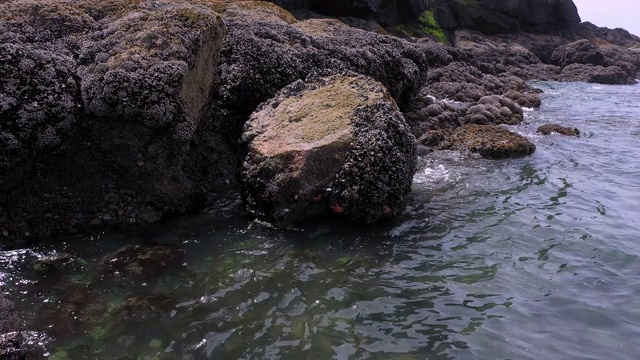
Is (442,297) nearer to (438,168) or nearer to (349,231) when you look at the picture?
(349,231)

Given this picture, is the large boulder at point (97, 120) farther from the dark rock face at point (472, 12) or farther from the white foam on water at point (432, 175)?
the dark rock face at point (472, 12)

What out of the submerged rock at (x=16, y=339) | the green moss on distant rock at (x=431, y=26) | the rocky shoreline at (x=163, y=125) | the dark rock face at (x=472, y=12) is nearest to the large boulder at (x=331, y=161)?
the rocky shoreline at (x=163, y=125)

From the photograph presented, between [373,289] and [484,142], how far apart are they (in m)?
8.54

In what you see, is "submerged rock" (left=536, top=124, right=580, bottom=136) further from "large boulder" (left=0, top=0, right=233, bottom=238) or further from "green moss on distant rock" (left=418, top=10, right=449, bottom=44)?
"green moss on distant rock" (left=418, top=10, right=449, bottom=44)

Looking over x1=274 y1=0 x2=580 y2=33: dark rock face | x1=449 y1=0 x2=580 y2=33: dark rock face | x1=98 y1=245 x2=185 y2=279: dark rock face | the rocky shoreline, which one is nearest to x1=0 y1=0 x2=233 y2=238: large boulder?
the rocky shoreline

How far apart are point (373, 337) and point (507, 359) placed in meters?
1.47

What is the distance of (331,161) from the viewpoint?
28.6 ft

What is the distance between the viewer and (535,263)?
7.72m

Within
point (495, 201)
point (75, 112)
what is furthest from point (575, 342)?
point (75, 112)

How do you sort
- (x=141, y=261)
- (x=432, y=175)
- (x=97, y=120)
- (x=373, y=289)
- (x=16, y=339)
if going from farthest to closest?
1. (x=432, y=175)
2. (x=97, y=120)
3. (x=141, y=261)
4. (x=373, y=289)
5. (x=16, y=339)

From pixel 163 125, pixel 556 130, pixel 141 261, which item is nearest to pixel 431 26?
pixel 556 130

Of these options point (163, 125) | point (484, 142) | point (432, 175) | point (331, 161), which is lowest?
point (432, 175)

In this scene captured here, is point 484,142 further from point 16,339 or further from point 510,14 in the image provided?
point 510,14

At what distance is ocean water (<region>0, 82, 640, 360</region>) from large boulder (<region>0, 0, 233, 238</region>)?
2.29 feet
